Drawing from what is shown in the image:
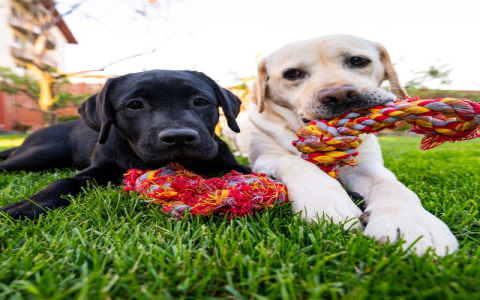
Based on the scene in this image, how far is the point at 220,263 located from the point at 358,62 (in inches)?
85.6

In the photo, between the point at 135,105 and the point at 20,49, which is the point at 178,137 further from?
the point at 20,49

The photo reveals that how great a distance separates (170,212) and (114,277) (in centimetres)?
71

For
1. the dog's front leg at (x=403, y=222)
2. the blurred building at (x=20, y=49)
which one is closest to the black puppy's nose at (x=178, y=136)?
the dog's front leg at (x=403, y=222)

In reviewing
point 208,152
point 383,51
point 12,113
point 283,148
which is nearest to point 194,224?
point 208,152

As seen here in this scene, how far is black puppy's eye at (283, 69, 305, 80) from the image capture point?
269 cm

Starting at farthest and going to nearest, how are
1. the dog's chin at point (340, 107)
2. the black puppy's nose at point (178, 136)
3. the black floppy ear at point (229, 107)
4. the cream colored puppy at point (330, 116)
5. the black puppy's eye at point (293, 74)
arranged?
1. the black puppy's eye at point (293, 74)
2. the black floppy ear at point (229, 107)
3. the dog's chin at point (340, 107)
4. the black puppy's nose at point (178, 136)
5. the cream colored puppy at point (330, 116)

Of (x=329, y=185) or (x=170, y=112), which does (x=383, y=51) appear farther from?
(x=170, y=112)

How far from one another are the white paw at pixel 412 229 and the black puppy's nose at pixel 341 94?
817mm

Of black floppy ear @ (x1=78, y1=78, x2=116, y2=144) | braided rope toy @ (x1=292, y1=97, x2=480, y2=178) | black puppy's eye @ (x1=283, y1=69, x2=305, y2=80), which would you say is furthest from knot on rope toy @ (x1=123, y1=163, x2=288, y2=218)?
black puppy's eye @ (x1=283, y1=69, x2=305, y2=80)

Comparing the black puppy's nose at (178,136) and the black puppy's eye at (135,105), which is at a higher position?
the black puppy's eye at (135,105)

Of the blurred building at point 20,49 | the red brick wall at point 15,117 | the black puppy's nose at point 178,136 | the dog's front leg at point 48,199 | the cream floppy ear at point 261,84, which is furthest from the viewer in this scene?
the red brick wall at point 15,117

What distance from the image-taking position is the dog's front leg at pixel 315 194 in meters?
1.46

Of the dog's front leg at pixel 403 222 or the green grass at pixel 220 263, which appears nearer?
the green grass at pixel 220 263

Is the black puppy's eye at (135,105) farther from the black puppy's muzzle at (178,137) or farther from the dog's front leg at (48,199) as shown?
the dog's front leg at (48,199)
